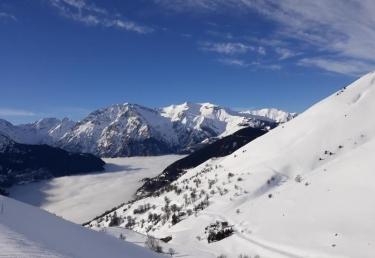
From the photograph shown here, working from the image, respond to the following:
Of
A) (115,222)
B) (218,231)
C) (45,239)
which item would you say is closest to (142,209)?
(115,222)

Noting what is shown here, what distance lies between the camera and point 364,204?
175 ft

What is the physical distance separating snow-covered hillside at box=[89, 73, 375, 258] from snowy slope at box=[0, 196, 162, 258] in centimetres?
2816

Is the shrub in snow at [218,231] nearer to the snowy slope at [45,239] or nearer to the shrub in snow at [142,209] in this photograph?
the snowy slope at [45,239]

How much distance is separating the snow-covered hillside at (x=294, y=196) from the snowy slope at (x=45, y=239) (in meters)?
28.2

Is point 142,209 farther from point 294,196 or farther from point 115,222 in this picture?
point 294,196

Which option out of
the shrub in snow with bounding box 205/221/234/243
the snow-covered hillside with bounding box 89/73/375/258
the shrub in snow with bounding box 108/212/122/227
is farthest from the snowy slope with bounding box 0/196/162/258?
the shrub in snow with bounding box 108/212/122/227

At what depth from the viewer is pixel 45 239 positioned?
46.4 ft

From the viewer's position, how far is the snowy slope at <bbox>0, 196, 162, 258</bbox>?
443 inches

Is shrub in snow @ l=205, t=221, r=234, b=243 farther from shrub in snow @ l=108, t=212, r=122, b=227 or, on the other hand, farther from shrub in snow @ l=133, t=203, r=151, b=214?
shrub in snow @ l=133, t=203, r=151, b=214

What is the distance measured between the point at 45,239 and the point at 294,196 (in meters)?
59.2

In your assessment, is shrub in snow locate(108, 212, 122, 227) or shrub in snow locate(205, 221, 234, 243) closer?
shrub in snow locate(205, 221, 234, 243)

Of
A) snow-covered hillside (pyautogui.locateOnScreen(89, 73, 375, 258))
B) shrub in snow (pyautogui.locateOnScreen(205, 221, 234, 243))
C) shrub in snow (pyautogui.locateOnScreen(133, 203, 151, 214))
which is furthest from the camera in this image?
shrub in snow (pyautogui.locateOnScreen(133, 203, 151, 214))

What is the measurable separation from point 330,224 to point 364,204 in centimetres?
608

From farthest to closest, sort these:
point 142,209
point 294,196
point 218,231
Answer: point 142,209, point 294,196, point 218,231
